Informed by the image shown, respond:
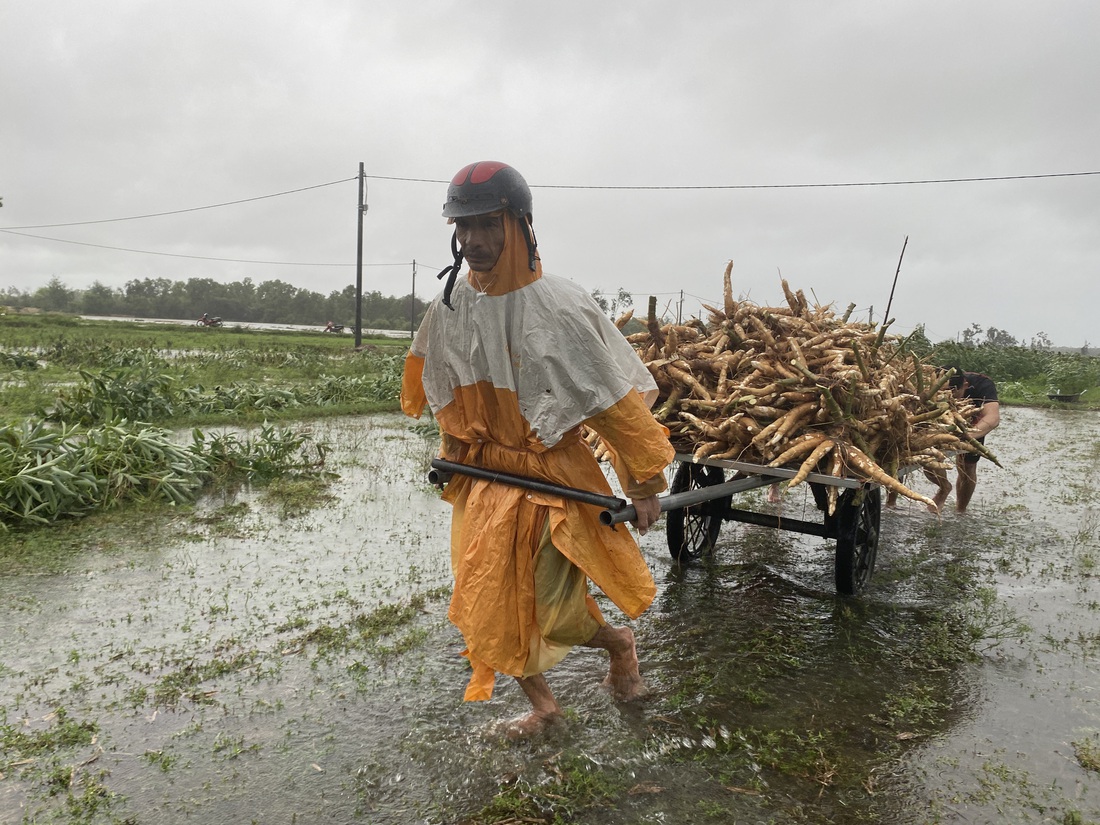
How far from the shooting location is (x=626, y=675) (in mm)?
3299

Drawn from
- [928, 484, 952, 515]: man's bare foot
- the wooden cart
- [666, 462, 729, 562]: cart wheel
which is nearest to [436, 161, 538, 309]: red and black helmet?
the wooden cart

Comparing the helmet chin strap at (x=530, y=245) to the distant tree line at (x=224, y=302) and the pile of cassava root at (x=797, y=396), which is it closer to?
the pile of cassava root at (x=797, y=396)

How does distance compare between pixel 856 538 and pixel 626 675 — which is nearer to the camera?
pixel 626 675

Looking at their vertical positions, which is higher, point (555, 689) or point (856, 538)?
point (856, 538)

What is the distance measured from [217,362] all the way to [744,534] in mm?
14228

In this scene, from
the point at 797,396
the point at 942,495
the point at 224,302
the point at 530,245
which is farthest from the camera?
the point at 224,302

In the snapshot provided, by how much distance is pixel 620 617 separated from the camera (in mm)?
4312

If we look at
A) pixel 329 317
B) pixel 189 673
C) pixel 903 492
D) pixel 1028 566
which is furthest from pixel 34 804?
pixel 329 317

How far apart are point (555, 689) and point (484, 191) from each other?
217 cm

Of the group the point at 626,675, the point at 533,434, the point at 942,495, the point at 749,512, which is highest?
the point at 533,434

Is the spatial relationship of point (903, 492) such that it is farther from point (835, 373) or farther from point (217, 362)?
point (217, 362)

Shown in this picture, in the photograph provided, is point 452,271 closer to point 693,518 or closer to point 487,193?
point 487,193

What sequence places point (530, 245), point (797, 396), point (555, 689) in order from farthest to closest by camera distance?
point (797, 396) → point (555, 689) → point (530, 245)

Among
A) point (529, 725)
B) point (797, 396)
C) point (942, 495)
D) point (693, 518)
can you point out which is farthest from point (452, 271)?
point (942, 495)
